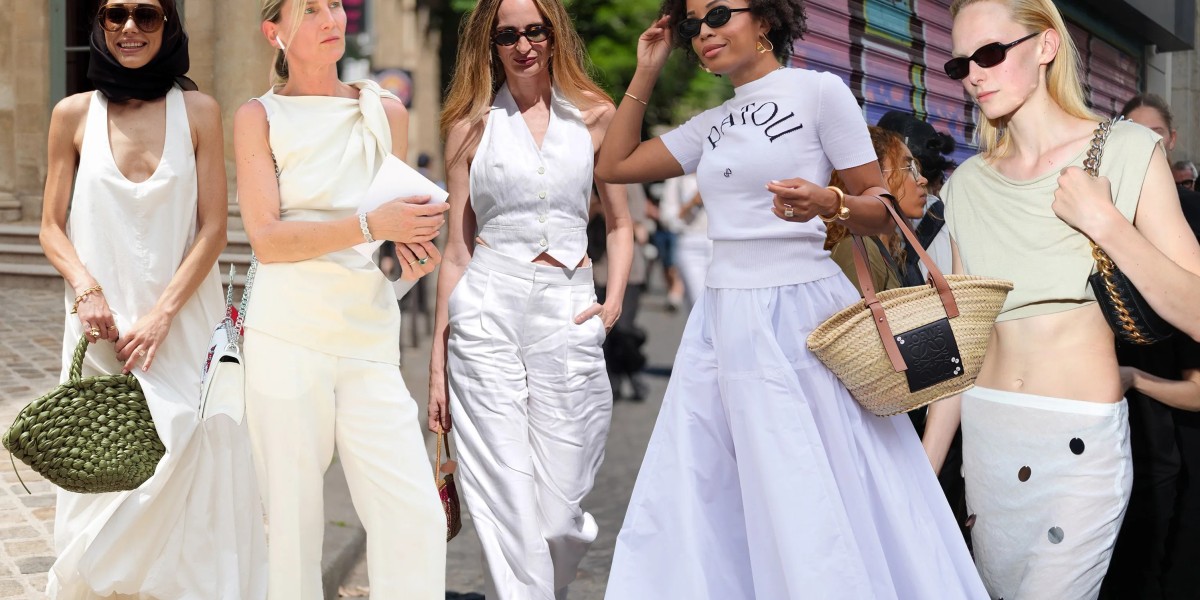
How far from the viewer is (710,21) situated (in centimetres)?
374

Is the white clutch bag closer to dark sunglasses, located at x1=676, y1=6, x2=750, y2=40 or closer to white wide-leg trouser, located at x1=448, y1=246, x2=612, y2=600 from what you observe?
white wide-leg trouser, located at x1=448, y1=246, x2=612, y2=600

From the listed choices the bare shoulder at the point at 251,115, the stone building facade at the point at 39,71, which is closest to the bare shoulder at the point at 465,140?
the bare shoulder at the point at 251,115

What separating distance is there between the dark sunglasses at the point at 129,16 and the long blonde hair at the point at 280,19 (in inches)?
21.3

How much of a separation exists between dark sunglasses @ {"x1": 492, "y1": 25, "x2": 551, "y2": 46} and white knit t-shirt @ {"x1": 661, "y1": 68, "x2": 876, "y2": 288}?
1.19 m

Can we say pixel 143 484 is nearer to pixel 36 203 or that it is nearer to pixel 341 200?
pixel 341 200

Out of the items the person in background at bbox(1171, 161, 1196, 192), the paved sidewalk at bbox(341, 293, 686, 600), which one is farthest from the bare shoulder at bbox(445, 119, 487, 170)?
the person in background at bbox(1171, 161, 1196, 192)

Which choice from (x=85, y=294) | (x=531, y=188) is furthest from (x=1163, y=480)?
(x=85, y=294)

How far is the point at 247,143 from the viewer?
3754 mm

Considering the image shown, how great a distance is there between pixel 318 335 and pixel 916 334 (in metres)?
1.53

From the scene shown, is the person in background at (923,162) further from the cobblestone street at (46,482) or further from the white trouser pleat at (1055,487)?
the cobblestone street at (46,482)

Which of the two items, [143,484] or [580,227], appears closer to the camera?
[143,484]

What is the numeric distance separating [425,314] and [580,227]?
501 inches

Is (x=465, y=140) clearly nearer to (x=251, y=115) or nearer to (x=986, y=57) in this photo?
(x=251, y=115)

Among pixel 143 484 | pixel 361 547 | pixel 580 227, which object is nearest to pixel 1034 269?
pixel 580 227
